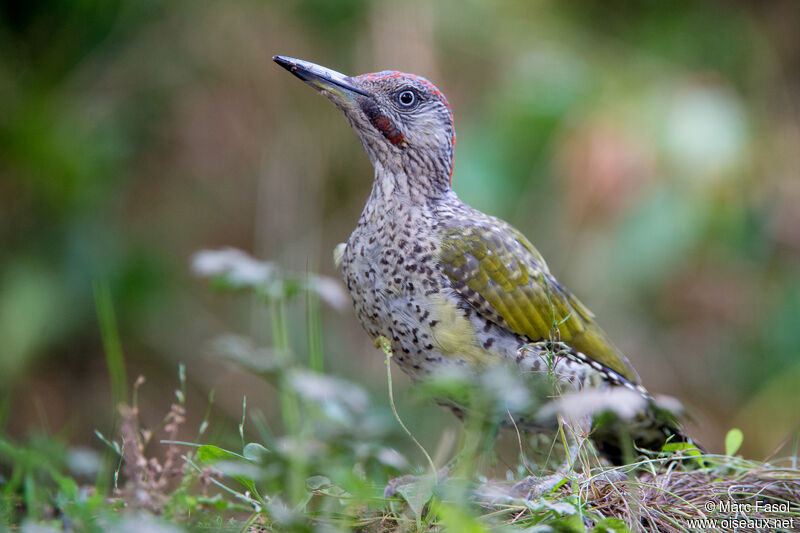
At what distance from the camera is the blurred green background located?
19.0 feet

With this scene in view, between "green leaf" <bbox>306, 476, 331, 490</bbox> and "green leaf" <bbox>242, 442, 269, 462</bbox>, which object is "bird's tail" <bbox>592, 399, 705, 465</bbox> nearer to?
"green leaf" <bbox>306, 476, 331, 490</bbox>

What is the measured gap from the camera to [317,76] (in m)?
3.46

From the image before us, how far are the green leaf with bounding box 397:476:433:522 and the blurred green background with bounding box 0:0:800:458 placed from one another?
2.92 metres

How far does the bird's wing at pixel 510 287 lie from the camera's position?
3.31 meters

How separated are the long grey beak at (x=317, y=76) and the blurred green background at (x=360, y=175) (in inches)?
86.8

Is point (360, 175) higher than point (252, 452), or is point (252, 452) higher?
point (360, 175)

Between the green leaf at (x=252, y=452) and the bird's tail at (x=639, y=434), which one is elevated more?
the green leaf at (x=252, y=452)

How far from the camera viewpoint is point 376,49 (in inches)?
250

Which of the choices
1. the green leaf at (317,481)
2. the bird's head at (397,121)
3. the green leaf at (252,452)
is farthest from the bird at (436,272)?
the green leaf at (252,452)

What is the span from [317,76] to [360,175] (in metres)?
3.36

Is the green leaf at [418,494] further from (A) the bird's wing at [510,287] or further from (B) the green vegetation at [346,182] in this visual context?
(B) the green vegetation at [346,182]

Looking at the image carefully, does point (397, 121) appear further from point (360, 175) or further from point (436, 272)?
point (360, 175)

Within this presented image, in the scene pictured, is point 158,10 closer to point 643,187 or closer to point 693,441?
point 643,187

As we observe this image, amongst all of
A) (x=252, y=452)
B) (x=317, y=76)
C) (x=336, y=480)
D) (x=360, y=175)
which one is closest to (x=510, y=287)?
(x=317, y=76)
